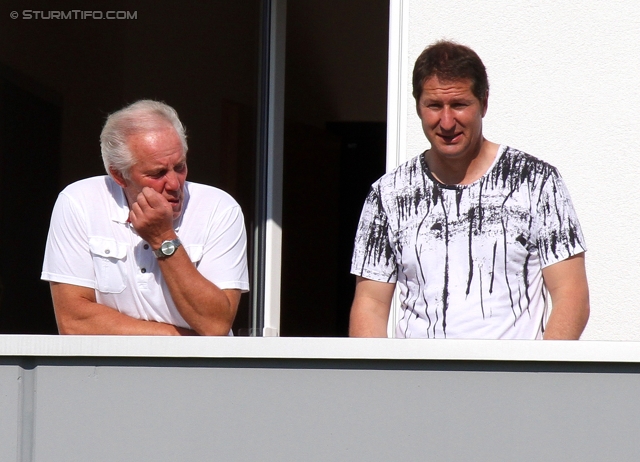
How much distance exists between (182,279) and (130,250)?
234 mm

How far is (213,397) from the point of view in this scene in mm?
1993

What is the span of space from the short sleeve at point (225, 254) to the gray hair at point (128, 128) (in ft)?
0.78

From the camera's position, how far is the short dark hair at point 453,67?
8.56 feet

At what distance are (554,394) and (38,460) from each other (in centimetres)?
111

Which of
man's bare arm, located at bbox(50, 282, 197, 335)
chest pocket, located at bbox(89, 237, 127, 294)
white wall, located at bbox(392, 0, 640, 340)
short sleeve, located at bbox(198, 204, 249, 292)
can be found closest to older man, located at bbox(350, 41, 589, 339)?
short sleeve, located at bbox(198, 204, 249, 292)

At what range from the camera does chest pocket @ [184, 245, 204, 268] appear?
9.01ft

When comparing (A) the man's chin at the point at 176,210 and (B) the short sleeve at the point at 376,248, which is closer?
(B) the short sleeve at the point at 376,248

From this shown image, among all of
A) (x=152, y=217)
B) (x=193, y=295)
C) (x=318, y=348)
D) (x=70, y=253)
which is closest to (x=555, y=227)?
(x=318, y=348)

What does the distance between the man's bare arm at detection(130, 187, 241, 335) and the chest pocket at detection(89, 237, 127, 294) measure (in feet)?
0.38

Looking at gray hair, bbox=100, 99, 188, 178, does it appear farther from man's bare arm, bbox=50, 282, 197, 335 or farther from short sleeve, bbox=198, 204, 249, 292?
man's bare arm, bbox=50, 282, 197, 335

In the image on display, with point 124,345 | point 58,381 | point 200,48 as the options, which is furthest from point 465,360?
point 200,48

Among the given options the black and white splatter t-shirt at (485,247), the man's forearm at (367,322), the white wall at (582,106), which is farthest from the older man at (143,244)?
the white wall at (582,106)

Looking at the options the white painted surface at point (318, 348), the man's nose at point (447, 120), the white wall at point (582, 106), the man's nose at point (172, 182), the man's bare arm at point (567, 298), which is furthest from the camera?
the white wall at point (582, 106)

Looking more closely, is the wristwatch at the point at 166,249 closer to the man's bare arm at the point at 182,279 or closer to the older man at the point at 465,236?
the man's bare arm at the point at 182,279
